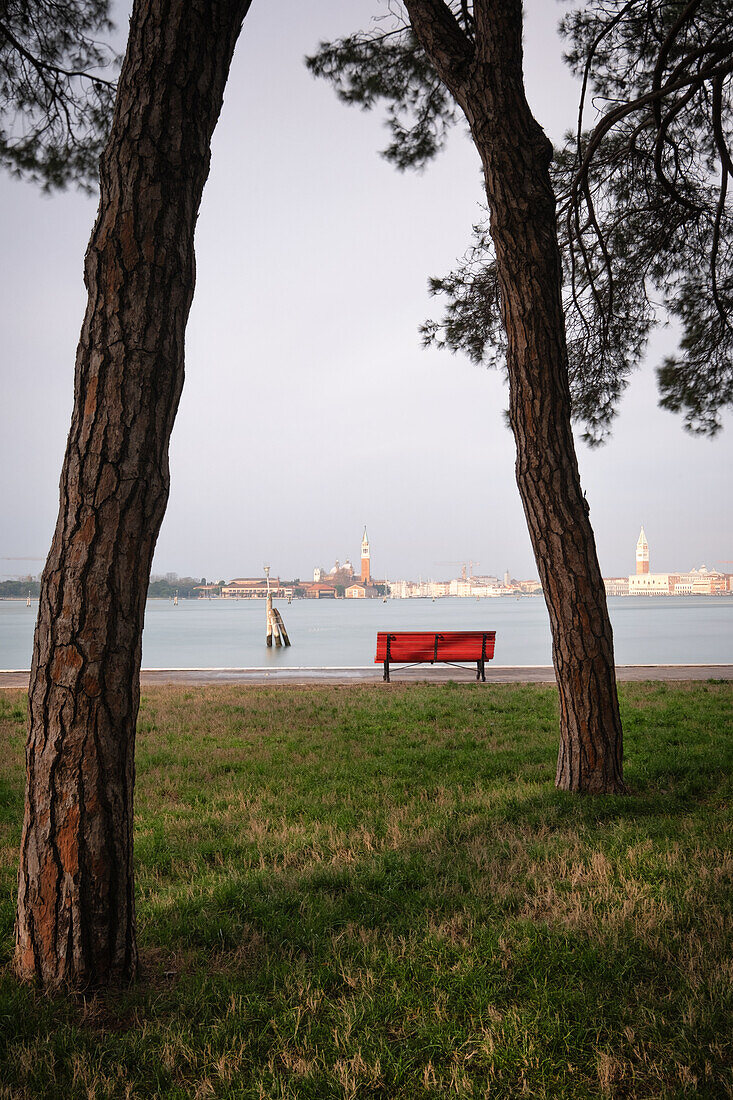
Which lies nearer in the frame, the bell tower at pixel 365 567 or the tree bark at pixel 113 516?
the tree bark at pixel 113 516

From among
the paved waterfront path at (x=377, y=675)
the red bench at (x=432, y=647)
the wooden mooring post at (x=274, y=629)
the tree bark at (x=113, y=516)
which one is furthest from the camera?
the wooden mooring post at (x=274, y=629)

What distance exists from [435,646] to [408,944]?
851 cm

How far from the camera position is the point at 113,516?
2498 mm

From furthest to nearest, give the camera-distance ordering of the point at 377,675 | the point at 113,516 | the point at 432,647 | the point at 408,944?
the point at 377,675 → the point at 432,647 → the point at 408,944 → the point at 113,516

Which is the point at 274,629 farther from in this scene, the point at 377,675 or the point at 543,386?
the point at 543,386

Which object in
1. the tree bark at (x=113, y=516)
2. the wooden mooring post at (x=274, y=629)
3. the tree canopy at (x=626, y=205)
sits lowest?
the wooden mooring post at (x=274, y=629)

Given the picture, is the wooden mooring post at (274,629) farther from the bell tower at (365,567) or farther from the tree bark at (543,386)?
the bell tower at (365,567)

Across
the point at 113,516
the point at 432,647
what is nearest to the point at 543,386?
the point at 113,516

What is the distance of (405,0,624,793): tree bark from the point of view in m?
4.69

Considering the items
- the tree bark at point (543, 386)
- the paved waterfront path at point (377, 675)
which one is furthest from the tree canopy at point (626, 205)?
the paved waterfront path at point (377, 675)

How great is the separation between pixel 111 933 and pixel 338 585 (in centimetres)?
15375

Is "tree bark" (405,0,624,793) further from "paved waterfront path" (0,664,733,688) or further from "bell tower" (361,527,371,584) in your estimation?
"bell tower" (361,527,371,584)

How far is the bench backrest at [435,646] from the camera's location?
1115 centimetres

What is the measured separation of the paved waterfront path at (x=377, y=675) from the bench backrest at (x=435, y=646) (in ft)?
1.72
